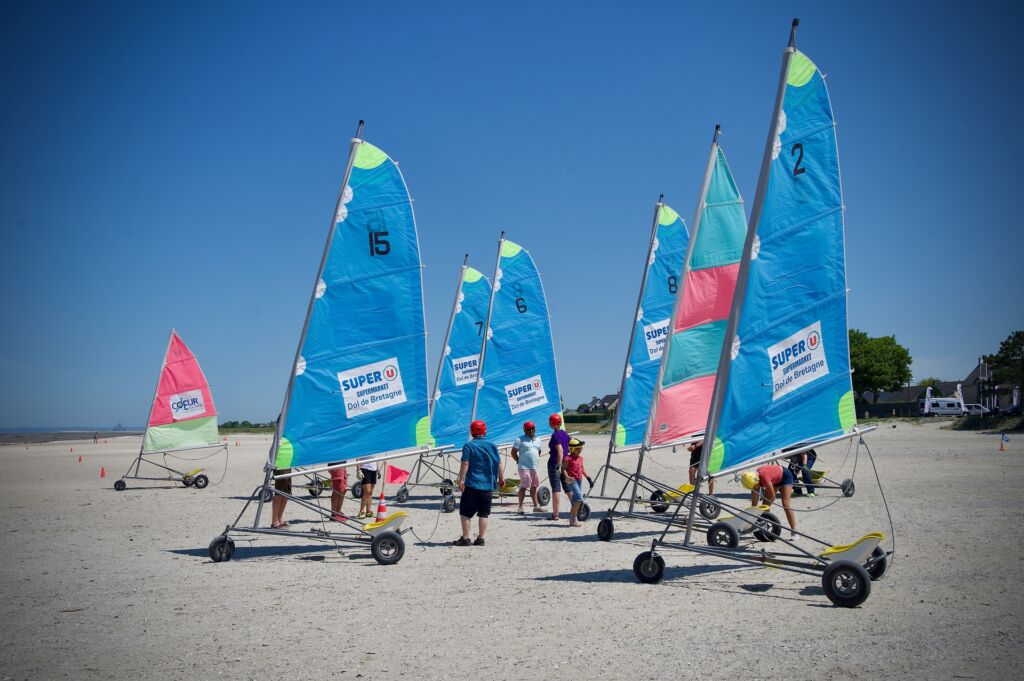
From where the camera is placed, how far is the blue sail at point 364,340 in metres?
9.48

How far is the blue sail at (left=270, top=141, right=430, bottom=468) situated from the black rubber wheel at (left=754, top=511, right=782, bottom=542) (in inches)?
182

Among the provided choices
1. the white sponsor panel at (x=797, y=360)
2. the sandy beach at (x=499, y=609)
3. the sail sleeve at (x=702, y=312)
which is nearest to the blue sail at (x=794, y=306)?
the white sponsor panel at (x=797, y=360)

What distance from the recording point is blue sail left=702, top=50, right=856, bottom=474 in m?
7.72

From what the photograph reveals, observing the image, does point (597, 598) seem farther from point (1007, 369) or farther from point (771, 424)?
point (1007, 369)

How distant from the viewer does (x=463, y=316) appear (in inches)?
804

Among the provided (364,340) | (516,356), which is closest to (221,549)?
(364,340)

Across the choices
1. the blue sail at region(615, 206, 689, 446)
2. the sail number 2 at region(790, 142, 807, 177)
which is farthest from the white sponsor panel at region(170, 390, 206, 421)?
the sail number 2 at region(790, 142, 807, 177)

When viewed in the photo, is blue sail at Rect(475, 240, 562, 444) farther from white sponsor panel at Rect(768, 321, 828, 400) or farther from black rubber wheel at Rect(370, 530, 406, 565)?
white sponsor panel at Rect(768, 321, 828, 400)

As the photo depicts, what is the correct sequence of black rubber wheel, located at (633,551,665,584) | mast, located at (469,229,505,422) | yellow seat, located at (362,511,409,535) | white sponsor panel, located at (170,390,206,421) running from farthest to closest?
white sponsor panel, located at (170,390,206,421), mast, located at (469,229,505,422), yellow seat, located at (362,511,409,535), black rubber wheel, located at (633,551,665,584)

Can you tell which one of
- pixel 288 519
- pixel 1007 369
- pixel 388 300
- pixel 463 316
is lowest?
pixel 288 519

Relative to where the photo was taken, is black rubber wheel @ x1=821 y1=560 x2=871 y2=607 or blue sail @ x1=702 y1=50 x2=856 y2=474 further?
blue sail @ x1=702 y1=50 x2=856 y2=474

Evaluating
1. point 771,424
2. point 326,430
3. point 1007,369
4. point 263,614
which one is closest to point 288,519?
point 326,430

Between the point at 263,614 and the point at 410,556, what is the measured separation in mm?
3108

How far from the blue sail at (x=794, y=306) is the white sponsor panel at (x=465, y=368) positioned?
12.6 metres
